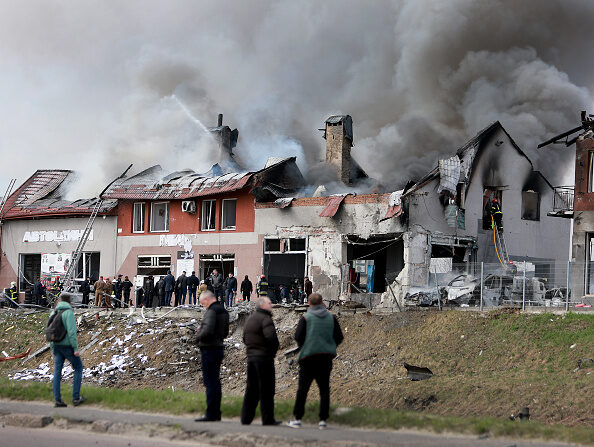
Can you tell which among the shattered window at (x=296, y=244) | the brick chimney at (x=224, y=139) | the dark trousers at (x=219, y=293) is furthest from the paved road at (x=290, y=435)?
the brick chimney at (x=224, y=139)

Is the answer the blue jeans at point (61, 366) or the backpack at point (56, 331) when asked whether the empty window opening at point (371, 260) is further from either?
the backpack at point (56, 331)

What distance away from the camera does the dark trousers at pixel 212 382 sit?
10828 millimetres

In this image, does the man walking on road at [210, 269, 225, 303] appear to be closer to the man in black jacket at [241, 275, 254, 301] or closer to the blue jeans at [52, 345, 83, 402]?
the man in black jacket at [241, 275, 254, 301]

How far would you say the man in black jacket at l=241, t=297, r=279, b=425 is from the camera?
10445 millimetres

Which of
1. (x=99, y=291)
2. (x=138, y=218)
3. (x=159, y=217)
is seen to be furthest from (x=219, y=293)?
(x=138, y=218)

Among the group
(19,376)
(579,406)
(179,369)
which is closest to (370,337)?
(179,369)

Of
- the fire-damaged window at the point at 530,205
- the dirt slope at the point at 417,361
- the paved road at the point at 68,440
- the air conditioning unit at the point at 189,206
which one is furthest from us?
the fire-damaged window at the point at 530,205

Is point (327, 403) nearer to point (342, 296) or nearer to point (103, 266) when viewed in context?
point (342, 296)

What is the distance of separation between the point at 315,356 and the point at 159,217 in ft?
95.8

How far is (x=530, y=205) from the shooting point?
126 ft

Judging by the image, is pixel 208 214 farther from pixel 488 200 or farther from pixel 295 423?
pixel 295 423

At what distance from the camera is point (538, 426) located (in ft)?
33.3

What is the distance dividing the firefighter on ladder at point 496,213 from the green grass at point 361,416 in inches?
967

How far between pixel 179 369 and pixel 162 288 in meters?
9.04
